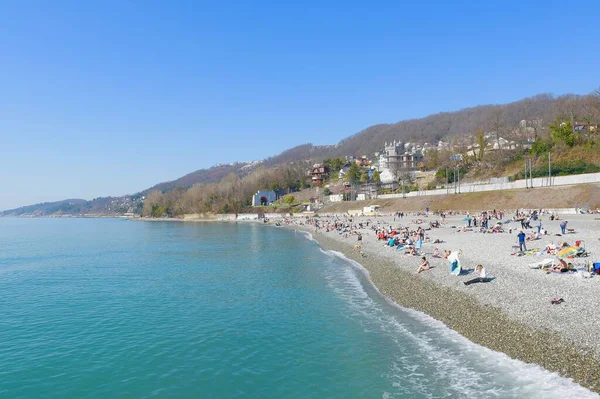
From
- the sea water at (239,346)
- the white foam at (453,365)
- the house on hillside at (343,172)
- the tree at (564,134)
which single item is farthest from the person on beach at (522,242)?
the house on hillside at (343,172)

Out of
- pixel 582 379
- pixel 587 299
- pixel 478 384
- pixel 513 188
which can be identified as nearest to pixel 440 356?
pixel 478 384

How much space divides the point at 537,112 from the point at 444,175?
76.9 m

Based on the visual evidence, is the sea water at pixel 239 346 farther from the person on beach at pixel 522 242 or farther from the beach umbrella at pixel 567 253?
the person on beach at pixel 522 242

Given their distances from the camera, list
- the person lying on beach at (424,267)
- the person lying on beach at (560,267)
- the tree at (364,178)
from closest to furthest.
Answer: the person lying on beach at (560,267) → the person lying on beach at (424,267) → the tree at (364,178)

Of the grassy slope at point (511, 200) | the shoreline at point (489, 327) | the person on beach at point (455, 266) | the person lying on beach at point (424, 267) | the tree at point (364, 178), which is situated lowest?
the shoreline at point (489, 327)

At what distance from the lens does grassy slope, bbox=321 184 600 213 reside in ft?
151

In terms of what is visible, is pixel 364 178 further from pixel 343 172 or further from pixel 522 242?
pixel 522 242

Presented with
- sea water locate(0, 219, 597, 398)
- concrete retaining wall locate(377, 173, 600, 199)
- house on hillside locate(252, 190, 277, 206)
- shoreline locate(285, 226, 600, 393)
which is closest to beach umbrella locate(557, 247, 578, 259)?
shoreline locate(285, 226, 600, 393)

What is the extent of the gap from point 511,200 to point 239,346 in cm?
4982

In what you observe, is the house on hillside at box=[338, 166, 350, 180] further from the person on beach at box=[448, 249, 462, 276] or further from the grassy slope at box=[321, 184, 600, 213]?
the person on beach at box=[448, 249, 462, 276]

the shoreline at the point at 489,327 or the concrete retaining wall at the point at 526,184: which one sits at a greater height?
the concrete retaining wall at the point at 526,184

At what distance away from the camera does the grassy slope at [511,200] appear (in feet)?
151

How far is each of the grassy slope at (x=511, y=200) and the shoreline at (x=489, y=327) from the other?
3193 centimetres

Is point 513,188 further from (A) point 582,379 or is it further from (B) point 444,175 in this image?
(A) point 582,379
